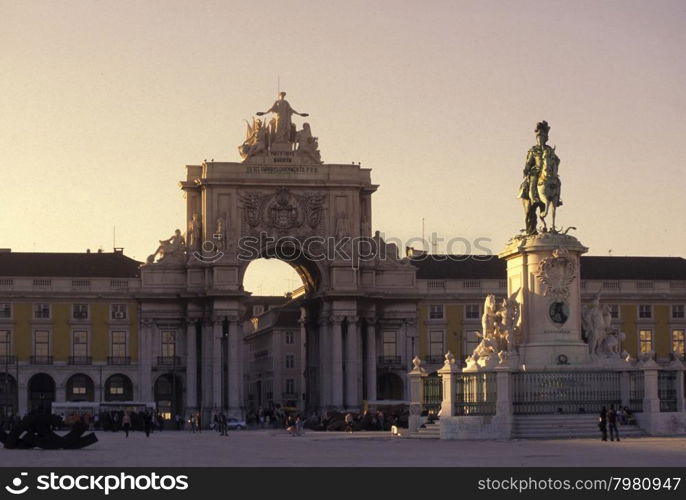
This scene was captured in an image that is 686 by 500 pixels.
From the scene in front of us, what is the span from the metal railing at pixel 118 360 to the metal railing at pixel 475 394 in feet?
186

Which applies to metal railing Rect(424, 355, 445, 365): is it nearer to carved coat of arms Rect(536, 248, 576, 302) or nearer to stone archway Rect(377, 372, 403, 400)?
stone archway Rect(377, 372, 403, 400)

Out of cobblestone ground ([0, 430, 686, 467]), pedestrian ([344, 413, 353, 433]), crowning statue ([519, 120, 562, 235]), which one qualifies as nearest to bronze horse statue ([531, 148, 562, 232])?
crowning statue ([519, 120, 562, 235])

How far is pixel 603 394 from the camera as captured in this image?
49.4 meters

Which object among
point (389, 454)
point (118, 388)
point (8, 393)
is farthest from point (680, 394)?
point (8, 393)

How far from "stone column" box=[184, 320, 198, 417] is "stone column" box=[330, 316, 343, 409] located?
329 inches

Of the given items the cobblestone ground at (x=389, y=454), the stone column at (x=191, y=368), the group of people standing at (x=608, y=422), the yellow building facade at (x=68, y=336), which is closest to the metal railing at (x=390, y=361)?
the stone column at (x=191, y=368)

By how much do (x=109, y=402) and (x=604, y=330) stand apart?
53926mm

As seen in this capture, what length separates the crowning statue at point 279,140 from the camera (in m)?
105
